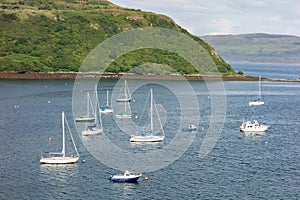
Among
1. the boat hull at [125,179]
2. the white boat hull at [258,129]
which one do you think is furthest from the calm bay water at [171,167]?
the white boat hull at [258,129]

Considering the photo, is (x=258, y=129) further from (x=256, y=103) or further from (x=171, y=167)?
(x=256, y=103)

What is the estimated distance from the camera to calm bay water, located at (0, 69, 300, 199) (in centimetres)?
6078

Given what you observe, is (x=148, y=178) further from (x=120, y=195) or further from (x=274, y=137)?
(x=274, y=137)

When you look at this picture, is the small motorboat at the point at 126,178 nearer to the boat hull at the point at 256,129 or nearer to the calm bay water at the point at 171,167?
the calm bay water at the point at 171,167

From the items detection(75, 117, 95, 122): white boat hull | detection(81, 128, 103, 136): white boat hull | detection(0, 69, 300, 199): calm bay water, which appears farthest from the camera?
detection(75, 117, 95, 122): white boat hull

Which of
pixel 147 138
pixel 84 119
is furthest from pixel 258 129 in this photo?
pixel 84 119

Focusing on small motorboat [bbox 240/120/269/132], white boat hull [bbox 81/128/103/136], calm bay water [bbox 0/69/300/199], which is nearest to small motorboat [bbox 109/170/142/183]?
calm bay water [bbox 0/69/300/199]

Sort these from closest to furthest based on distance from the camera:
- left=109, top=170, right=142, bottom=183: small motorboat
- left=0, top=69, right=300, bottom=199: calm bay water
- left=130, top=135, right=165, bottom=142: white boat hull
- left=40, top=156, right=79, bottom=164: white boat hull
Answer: left=0, top=69, right=300, bottom=199: calm bay water, left=109, top=170, right=142, bottom=183: small motorboat, left=40, top=156, right=79, bottom=164: white boat hull, left=130, top=135, right=165, bottom=142: white boat hull

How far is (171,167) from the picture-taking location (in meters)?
71.8

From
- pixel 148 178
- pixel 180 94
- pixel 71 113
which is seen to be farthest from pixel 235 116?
pixel 148 178

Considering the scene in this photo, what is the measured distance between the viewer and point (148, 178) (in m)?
66.1

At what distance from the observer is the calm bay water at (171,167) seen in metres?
60.8

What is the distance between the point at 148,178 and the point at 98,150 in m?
17.0

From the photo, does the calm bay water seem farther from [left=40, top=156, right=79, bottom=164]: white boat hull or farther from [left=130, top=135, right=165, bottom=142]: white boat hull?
[left=130, top=135, right=165, bottom=142]: white boat hull
